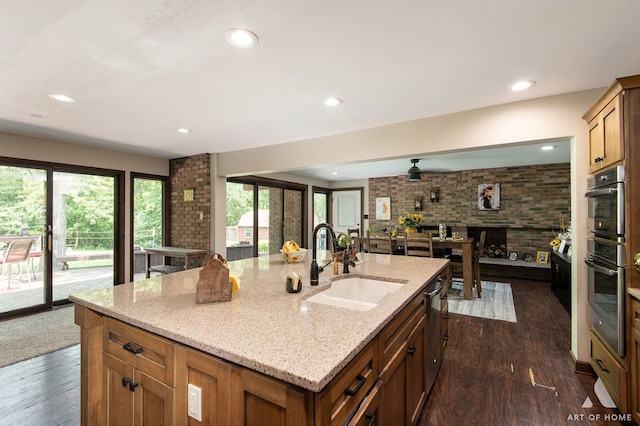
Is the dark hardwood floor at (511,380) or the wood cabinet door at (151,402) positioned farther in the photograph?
the dark hardwood floor at (511,380)

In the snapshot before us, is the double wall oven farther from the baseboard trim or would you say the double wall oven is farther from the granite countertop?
the granite countertop

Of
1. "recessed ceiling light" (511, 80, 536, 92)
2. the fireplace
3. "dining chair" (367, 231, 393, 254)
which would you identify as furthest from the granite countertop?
the fireplace

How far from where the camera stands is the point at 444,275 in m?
2.61

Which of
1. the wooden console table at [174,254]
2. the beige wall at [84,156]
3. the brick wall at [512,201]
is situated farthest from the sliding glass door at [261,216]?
the brick wall at [512,201]

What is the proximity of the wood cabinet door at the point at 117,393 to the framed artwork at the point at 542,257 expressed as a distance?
7041mm

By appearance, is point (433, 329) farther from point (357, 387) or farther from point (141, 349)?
point (141, 349)

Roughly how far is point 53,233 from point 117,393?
3914mm

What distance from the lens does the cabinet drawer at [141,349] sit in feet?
3.81

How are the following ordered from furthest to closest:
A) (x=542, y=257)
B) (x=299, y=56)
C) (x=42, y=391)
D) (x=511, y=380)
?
(x=542, y=257) < (x=511, y=380) < (x=42, y=391) < (x=299, y=56)

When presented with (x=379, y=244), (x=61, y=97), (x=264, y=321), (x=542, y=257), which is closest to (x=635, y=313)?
(x=264, y=321)

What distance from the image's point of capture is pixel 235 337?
1062mm

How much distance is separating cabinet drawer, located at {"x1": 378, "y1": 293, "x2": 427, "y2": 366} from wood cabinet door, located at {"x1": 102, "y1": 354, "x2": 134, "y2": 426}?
1.11 metres

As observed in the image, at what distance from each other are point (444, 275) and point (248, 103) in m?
2.34

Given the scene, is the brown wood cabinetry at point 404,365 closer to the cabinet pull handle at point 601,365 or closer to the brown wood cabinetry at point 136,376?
the brown wood cabinetry at point 136,376
